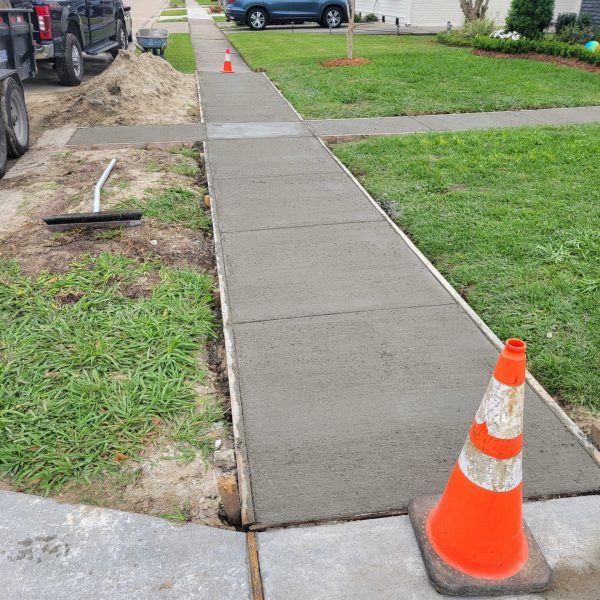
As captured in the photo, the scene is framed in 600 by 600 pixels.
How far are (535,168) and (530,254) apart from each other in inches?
100.0

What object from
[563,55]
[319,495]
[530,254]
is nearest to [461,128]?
[530,254]

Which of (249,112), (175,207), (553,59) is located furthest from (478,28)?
(175,207)

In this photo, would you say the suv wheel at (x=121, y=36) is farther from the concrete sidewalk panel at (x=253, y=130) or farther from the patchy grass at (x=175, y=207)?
Result: the patchy grass at (x=175, y=207)

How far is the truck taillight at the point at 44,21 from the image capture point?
10273 millimetres

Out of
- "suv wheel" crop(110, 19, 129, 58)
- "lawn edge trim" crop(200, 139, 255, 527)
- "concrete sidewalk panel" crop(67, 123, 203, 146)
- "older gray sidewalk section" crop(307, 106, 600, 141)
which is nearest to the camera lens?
"lawn edge trim" crop(200, 139, 255, 527)

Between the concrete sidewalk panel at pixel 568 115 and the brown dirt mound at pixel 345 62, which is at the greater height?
the brown dirt mound at pixel 345 62

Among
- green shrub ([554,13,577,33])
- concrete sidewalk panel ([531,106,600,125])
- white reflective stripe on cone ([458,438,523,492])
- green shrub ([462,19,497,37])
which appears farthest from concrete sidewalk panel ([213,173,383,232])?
green shrub ([462,19,497,37])

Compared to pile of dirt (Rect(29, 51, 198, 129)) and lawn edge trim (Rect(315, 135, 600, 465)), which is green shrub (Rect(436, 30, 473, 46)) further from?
lawn edge trim (Rect(315, 135, 600, 465))

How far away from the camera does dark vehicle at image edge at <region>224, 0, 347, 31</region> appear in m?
24.6

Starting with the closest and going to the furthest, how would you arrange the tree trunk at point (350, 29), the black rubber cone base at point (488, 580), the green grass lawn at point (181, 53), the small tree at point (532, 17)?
the black rubber cone base at point (488, 580), the tree trunk at point (350, 29), the green grass lawn at point (181, 53), the small tree at point (532, 17)

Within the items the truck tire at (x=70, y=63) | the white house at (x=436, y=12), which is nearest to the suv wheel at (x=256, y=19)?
the white house at (x=436, y=12)

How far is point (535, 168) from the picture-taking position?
23.1 ft

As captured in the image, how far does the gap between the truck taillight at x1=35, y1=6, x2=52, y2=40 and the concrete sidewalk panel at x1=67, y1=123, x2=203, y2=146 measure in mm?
2524

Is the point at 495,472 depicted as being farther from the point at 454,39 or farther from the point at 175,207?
the point at 454,39
